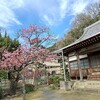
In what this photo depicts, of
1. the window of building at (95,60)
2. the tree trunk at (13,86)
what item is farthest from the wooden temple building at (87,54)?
the tree trunk at (13,86)

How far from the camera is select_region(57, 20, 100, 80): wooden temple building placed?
13402 mm

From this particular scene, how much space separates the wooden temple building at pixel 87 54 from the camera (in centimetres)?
1340

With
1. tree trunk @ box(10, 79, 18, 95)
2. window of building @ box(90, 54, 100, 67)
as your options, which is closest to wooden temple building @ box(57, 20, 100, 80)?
window of building @ box(90, 54, 100, 67)

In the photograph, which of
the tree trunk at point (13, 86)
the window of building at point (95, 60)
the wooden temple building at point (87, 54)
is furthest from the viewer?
the tree trunk at point (13, 86)

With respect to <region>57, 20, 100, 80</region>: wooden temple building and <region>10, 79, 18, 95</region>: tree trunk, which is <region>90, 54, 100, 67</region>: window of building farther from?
<region>10, 79, 18, 95</region>: tree trunk

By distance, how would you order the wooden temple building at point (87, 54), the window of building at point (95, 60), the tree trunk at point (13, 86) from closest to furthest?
the wooden temple building at point (87, 54), the window of building at point (95, 60), the tree trunk at point (13, 86)

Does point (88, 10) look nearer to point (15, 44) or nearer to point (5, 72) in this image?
point (15, 44)

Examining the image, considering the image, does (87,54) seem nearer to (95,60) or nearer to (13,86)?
(95,60)

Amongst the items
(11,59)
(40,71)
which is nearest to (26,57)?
(11,59)

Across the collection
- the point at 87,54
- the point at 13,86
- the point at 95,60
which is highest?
the point at 87,54

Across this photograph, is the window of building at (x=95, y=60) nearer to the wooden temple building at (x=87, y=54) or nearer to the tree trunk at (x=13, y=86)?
the wooden temple building at (x=87, y=54)

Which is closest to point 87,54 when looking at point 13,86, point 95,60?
point 95,60

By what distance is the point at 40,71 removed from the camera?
28.4 m

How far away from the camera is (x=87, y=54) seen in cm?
1797
